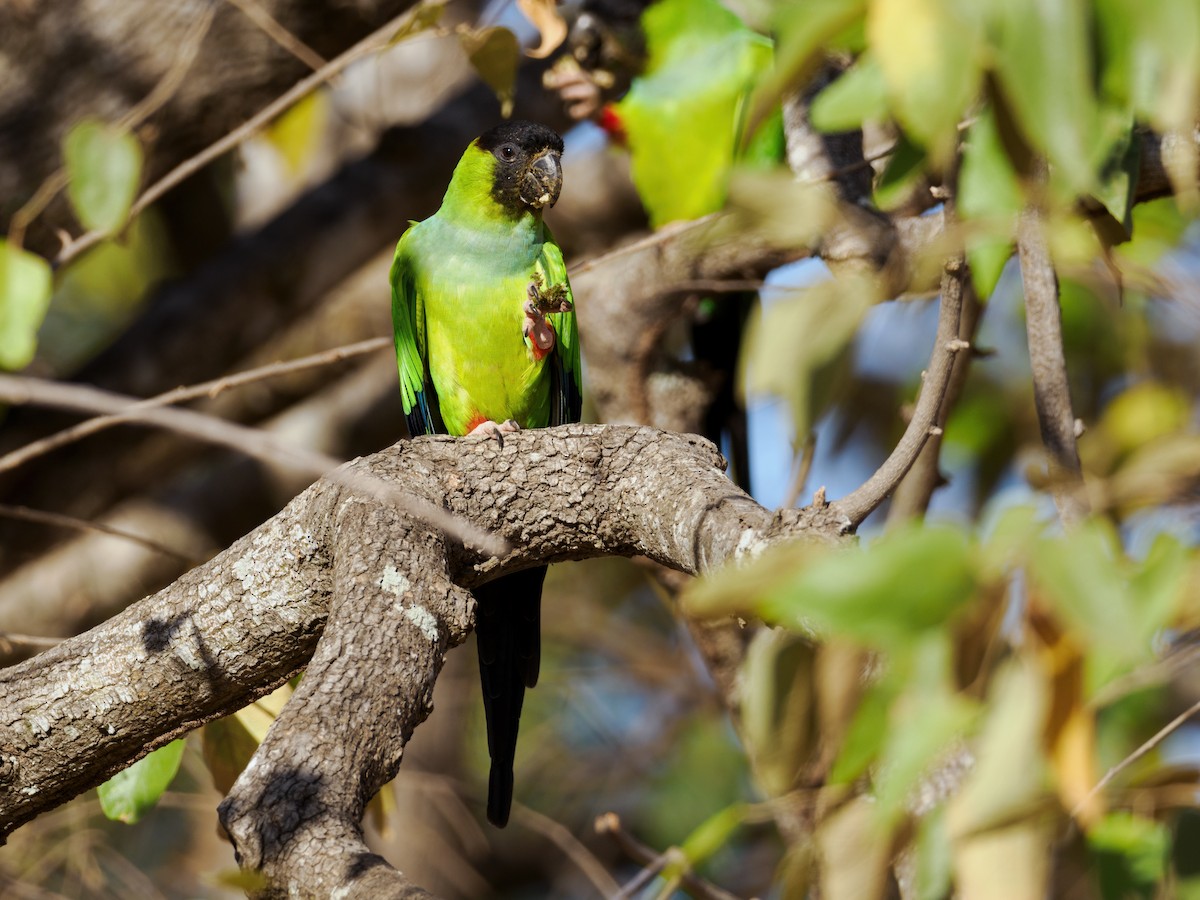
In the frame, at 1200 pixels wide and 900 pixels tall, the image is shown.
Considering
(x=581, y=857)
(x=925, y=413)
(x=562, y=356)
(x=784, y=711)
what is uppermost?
(x=925, y=413)

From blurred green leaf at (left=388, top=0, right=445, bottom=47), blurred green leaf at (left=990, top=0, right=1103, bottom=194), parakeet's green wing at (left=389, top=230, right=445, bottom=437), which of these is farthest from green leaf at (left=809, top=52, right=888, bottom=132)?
parakeet's green wing at (left=389, top=230, right=445, bottom=437)

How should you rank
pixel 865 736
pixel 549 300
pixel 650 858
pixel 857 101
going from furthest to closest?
pixel 549 300 < pixel 650 858 < pixel 857 101 < pixel 865 736

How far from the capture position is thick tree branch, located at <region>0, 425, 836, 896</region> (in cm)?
184

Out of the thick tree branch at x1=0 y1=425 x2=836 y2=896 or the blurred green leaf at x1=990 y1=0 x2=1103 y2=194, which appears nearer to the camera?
the blurred green leaf at x1=990 y1=0 x2=1103 y2=194

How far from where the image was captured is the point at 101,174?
2.50 m

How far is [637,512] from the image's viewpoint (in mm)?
2084

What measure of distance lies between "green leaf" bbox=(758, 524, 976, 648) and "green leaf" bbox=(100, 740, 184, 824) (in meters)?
1.68

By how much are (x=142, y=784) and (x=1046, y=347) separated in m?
1.80

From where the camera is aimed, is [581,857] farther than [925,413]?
Yes

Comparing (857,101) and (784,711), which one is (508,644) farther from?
(857,101)

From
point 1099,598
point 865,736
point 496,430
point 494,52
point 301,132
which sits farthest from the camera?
point 301,132

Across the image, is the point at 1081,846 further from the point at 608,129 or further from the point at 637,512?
the point at 608,129

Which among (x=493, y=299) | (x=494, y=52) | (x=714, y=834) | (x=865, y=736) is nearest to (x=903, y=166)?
(x=865, y=736)

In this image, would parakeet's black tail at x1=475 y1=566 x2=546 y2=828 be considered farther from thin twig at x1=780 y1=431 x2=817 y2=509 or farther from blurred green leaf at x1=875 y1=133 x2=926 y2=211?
blurred green leaf at x1=875 y1=133 x2=926 y2=211
